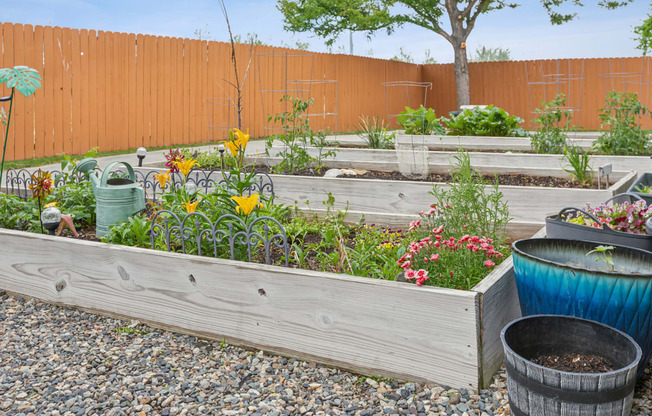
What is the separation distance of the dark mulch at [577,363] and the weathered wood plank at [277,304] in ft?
0.81

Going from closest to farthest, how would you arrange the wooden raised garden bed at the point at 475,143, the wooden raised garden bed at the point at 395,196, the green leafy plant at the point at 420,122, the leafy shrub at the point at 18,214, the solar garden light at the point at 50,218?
the solar garden light at the point at 50,218 < the leafy shrub at the point at 18,214 < the wooden raised garden bed at the point at 395,196 < the wooden raised garden bed at the point at 475,143 < the green leafy plant at the point at 420,122

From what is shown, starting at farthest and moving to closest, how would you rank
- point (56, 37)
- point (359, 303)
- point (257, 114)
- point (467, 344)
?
point (257, 114) → point (56, 37) → point (359, 303) → point (467, 344)

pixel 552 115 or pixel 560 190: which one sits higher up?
pixel 552 115

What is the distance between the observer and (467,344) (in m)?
1.96

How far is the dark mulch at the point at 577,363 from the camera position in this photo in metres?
1.73

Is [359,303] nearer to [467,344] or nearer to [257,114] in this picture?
[467,344]

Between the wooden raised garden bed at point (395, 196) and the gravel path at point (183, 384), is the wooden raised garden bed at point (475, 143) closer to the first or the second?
the wooden raised garden bed at point (395, 196)

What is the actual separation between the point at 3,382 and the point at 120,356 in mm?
430

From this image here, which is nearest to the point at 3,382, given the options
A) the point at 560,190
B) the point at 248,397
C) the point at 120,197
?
the point at 248,397

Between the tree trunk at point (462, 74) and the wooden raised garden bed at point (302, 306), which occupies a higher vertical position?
the tree trunk at point (462, 74)

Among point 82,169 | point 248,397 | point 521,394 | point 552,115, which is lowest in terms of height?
point 248,397

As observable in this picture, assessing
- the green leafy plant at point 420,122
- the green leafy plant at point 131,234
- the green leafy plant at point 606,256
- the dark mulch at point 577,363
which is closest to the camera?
the dark mulch at point 577,363

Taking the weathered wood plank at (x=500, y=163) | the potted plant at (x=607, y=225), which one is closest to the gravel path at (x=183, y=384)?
the potted plant at (x=607, y=225)

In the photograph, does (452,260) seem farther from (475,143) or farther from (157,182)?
(475,143)
